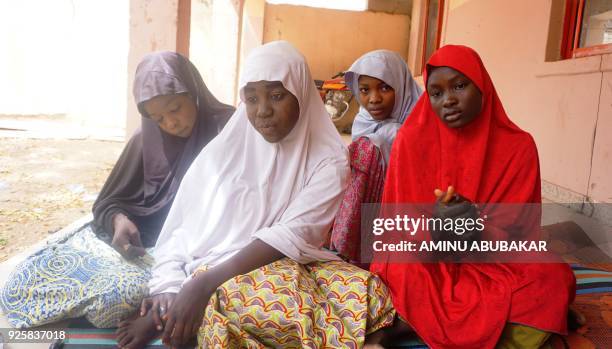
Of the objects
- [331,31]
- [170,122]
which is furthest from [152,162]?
[331,31]

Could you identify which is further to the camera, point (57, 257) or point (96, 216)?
point (96, 216)

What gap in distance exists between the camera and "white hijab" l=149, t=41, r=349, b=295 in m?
1.99

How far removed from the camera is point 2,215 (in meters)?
4.71

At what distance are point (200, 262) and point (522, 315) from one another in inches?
51.2

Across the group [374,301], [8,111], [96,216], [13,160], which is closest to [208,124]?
[96,216]

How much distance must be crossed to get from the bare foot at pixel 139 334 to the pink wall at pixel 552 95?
3063 mm

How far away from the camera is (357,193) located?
2670 millimetres

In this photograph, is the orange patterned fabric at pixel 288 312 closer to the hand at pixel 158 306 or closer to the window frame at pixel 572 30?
the hand at pixel 158 306

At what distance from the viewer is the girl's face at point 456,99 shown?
2.01m

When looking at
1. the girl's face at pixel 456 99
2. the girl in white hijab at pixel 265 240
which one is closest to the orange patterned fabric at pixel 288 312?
the girl in white hijab at pixel 265 240

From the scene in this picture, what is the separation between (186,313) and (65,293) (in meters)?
0.60

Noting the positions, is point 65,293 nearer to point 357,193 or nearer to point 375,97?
point 357,193

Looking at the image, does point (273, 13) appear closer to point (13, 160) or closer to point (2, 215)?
point (13, 160)

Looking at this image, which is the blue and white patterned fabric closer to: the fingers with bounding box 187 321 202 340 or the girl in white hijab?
the girl in white hijab
